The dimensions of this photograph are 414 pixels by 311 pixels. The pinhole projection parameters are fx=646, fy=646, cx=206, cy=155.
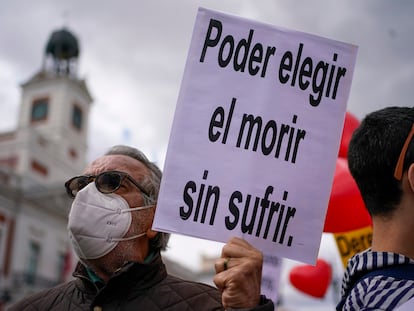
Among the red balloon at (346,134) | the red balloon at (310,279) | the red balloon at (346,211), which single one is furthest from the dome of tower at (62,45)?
the red balloon at (346,211)

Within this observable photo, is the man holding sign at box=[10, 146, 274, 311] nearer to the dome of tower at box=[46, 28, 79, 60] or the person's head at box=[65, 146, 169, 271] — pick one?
the person's head at box=[65, 146, 169, 271]

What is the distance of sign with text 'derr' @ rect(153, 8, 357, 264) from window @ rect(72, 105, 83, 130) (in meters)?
32.6

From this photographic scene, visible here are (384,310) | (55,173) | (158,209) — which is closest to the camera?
(384,310)

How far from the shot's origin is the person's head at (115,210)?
2.48 meters

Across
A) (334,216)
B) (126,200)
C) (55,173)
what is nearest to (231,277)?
(126,200)

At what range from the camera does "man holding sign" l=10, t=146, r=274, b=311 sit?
2.36 m

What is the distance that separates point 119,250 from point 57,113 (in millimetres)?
31669

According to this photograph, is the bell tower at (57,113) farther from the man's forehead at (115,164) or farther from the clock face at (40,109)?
A: the man's forehead at (115,164)

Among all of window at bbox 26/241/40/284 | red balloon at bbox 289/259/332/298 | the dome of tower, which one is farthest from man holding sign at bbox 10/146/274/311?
the dome of tower

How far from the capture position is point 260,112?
2.02 metres

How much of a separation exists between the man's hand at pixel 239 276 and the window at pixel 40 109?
3315 cm

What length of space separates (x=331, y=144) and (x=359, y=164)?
0.29m

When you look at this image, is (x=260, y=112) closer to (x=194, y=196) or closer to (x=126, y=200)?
(x=194, y=196)

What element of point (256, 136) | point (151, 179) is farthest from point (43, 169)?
point (256, 136)
